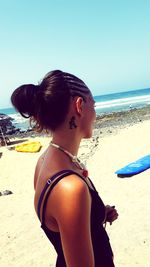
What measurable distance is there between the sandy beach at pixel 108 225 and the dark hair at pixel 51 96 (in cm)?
331

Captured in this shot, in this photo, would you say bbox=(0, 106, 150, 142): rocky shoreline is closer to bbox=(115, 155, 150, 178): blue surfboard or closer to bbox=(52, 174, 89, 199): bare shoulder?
bbox=(115, 155, 150, 178): blue surfboard

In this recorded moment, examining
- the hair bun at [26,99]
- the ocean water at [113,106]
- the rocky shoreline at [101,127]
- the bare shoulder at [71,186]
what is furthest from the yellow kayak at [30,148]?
the bare shoulder at [71,186]

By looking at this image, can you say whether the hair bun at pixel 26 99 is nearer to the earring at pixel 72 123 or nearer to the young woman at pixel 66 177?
the young woman at pixel 66 177

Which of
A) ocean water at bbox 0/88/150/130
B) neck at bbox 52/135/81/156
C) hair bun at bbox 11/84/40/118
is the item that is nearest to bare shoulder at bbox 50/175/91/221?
neck at bbox 52/135/81/156

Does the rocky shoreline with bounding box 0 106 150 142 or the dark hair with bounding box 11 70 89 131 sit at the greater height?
the dark hair with bounding box 11 70 89 131

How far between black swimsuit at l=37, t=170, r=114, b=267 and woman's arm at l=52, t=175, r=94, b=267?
57 mm

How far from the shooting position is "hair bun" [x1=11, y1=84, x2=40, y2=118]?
158 cm

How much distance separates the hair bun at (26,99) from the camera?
1.58 m

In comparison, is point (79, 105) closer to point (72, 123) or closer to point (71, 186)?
point (72, 123)

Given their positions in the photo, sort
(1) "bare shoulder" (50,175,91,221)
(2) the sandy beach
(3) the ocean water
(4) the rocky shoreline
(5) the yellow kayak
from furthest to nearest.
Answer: (3) the ocean water
(4) the rocky shoreline
(5) the yellow kayak
(2) the sandy beach
(1) "bare shoulder" (50,175,91,221)

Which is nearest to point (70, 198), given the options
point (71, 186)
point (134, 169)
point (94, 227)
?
point (71, 186)

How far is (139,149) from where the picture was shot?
12.0 m

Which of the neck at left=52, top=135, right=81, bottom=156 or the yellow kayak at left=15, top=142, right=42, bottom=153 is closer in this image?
the neck at left=52, top=135, right=81, bottom=156

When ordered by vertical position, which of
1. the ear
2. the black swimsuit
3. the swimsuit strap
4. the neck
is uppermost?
the ear
